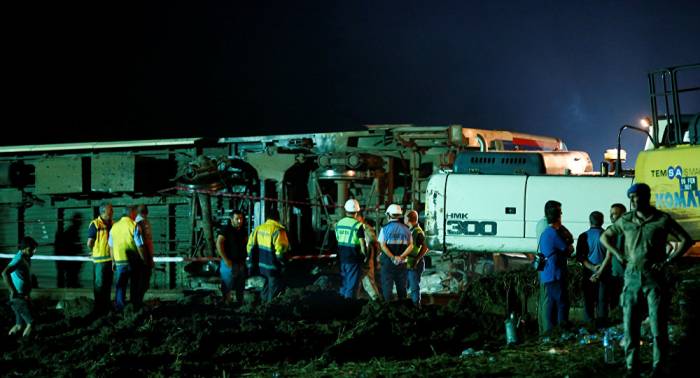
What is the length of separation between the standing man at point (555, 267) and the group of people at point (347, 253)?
324 centimetres

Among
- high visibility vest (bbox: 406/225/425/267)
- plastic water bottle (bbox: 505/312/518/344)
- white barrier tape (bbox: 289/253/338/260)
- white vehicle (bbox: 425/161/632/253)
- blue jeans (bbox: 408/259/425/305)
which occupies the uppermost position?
white vehicle (bbox: 425/161/632/253)

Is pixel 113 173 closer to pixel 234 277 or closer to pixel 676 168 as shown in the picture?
pixel 234 277

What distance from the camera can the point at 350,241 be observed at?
13.2m

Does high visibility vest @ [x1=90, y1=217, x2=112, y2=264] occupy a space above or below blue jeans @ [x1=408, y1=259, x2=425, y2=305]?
above

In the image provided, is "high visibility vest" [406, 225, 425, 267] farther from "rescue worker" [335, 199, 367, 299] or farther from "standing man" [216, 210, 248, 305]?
"standing man" [216, 210, 248, 305]

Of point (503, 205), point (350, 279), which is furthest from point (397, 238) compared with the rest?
point (503, 205)

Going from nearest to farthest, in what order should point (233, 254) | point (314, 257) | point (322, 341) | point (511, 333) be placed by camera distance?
point (511, 333)
point (322, 341)
point (233, 254)
point (314, 257)

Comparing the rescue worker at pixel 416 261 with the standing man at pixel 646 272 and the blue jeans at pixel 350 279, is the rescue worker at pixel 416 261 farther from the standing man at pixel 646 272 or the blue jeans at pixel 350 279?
the standing man at pixel 646 272

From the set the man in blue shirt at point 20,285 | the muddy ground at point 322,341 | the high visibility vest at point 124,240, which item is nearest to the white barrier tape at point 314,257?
the high visibility vest at point 124,240

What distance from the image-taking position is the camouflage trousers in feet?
23.1

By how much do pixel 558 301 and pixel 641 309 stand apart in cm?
333

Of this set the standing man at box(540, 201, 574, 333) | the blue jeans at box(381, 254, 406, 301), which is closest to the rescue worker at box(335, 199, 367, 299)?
the blue jeans at box(381, 254, 406, 301)

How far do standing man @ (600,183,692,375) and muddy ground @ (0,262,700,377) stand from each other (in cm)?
33

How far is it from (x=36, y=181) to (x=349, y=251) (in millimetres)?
11011
